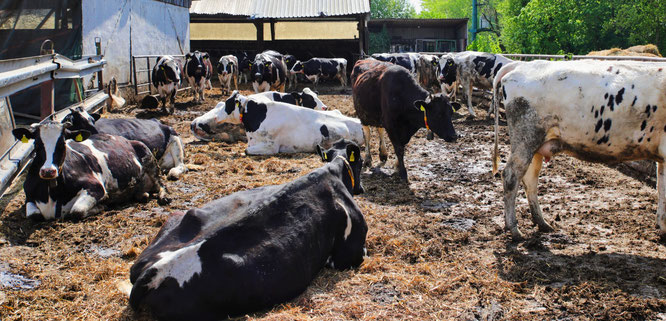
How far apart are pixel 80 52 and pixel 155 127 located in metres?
7.50

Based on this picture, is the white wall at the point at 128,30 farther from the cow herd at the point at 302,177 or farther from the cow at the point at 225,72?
the cow herd at the point at 302,177

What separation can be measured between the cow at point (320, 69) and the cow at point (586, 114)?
2207cm

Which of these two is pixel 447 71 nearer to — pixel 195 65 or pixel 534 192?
pixel 195 65

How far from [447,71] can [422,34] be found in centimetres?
2750

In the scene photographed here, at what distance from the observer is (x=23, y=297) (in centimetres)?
451

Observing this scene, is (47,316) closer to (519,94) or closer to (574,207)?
(519,94)

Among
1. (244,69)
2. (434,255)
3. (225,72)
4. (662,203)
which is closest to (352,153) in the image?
(434,255)

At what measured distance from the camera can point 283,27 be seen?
3447 cm

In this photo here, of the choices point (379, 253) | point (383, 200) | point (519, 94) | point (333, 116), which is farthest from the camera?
point (333, 116)

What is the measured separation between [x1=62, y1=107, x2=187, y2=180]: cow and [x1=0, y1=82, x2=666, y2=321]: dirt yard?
43 cm

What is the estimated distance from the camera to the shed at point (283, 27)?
3178 centimetres

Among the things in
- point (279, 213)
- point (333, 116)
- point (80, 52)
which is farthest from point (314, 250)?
point (80, 52)

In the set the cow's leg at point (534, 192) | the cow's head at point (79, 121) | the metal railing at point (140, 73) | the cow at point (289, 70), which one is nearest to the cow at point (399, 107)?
the cow's leg at point (534, 192)

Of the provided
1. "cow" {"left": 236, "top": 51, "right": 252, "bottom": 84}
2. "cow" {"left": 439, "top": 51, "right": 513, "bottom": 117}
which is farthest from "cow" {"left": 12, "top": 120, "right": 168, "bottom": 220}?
"cow" {"left": 236, "top": 51, "right": 252, "bottom": 84}
